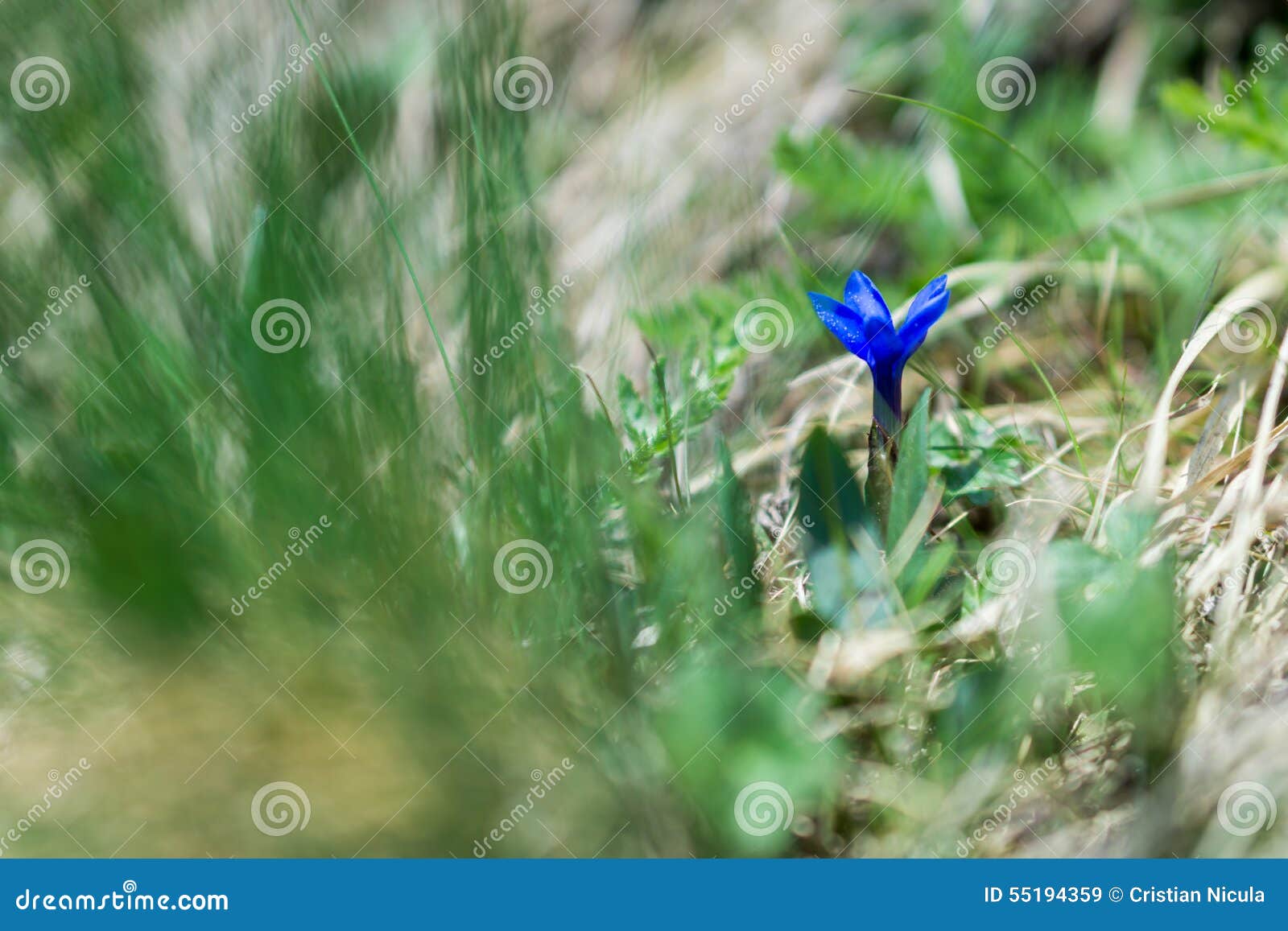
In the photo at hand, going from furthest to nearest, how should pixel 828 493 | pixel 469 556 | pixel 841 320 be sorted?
1. pixel 828 493
2. pixel 841 320
3. pixel 469 556

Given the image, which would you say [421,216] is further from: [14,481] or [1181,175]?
[1181,175]

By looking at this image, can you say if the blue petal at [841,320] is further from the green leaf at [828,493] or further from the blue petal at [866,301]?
the green leaf at [828,493]

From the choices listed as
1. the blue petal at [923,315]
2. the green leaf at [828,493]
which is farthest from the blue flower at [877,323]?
the green leaf at [828,493]

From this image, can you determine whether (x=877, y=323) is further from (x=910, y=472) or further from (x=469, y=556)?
Answer: (x=469, y=556)

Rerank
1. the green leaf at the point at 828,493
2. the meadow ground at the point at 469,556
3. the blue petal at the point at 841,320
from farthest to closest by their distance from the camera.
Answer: the green leaf at the point at 828,493 → the blue petal at the point at 841,320 → the meadow ground at the point at 469,556

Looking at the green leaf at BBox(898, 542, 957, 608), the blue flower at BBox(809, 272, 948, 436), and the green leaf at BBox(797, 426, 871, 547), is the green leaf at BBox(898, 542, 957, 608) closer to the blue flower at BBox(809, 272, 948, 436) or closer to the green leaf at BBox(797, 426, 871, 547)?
the green leaf at BBox(797, 426, 871, 547)

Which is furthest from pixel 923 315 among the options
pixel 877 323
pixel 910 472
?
pixel 910 472

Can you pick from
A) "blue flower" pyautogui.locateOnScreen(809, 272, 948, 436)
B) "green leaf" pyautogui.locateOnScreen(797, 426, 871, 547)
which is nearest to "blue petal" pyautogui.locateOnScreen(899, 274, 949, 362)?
"blue flower" pyautogui.locateOnScreen(809, 272, 948, 436)

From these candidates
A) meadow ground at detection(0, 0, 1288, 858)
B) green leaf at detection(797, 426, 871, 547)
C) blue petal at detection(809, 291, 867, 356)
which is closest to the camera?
meadow ground at detection(0, 0, 1288, 858)
